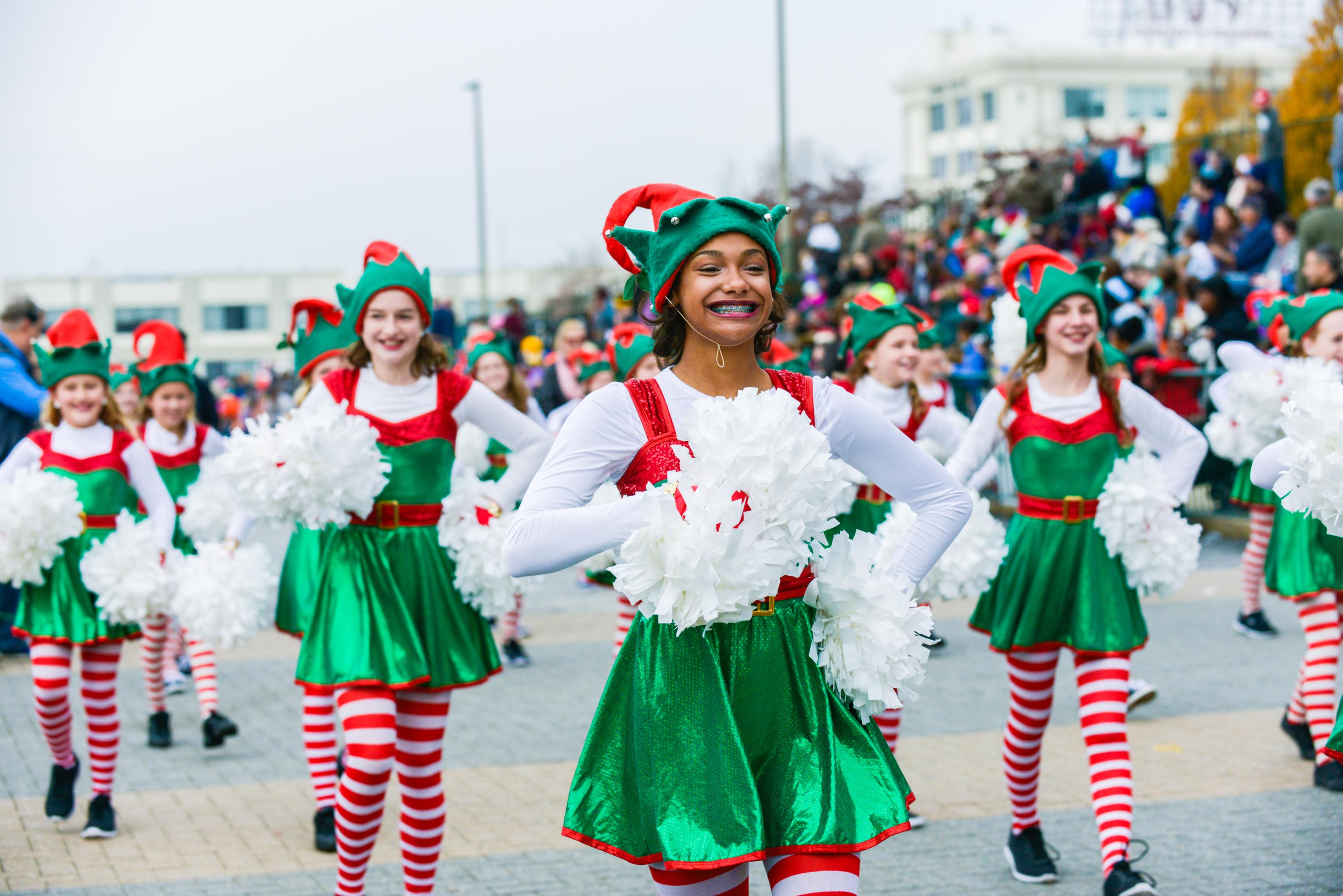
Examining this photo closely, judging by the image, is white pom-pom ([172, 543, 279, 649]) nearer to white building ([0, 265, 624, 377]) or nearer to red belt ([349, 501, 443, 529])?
red belt ([349, 501, 443, 529])

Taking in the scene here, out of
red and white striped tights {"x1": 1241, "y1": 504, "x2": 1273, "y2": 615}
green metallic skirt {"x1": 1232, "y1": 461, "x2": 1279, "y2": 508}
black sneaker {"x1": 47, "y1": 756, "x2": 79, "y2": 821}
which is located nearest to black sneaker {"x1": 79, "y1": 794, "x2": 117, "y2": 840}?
black sneaker {"x1": 47, "y1": 756, "x2": 79, "y2": 821}

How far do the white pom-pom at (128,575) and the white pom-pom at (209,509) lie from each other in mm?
1351

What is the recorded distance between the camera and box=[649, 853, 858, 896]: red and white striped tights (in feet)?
9.61

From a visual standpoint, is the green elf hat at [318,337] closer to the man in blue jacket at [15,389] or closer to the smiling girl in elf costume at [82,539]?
the smiling girl in elf costume at [82,539]

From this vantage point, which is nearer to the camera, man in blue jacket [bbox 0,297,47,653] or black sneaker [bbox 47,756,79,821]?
black sneaker [bbox 47,756,79,821]

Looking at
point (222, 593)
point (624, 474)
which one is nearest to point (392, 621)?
point (222, 593)

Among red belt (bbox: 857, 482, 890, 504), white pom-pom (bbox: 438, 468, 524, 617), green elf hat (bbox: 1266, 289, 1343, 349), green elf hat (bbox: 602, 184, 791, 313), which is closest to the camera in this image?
green elf hat (bbox: 602, 184, 791, 313)

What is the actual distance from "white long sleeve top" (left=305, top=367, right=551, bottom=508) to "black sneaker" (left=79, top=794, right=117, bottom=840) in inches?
77.2

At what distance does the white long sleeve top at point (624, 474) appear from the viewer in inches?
116

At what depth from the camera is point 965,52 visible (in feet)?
248

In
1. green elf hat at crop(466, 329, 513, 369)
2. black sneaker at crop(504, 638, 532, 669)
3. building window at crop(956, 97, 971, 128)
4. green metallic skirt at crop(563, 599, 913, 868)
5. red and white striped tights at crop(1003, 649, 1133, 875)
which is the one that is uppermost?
building window at crop(956, 97, 971, 128)

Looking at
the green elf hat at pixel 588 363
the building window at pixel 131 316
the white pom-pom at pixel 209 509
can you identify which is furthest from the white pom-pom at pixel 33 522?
the building window at pixel 131 316

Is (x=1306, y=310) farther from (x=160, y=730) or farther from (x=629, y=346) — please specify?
(x=160, y=730)

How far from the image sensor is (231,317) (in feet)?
284
